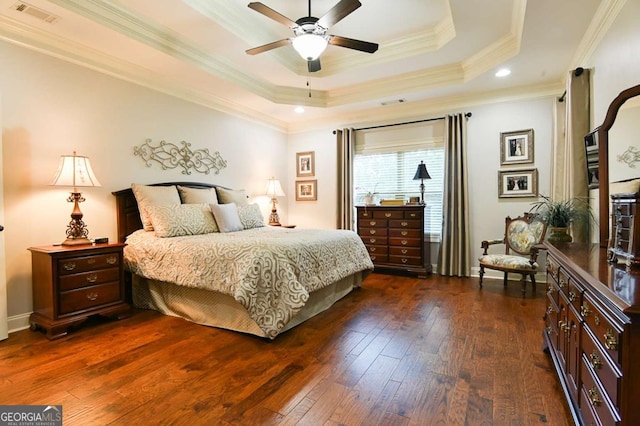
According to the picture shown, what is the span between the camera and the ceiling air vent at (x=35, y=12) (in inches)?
99.2

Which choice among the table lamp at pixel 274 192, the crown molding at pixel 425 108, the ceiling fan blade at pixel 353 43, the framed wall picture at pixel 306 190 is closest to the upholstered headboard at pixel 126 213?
the table lamp at pixel 274 192

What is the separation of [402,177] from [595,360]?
427 cm

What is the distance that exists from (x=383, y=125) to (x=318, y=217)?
2.02 meters

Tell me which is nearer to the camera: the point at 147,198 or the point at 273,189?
the point at 147,198

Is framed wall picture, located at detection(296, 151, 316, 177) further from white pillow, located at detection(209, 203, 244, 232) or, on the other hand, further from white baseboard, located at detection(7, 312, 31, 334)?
white baseboard, located at detection(7, 312, 31, 334)

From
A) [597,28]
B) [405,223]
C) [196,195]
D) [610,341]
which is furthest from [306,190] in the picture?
[610,341]

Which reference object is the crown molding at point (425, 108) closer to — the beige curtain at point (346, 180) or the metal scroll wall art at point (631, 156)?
the beige curtain at point (346, 180)

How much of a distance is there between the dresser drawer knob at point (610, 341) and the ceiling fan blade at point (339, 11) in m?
2.35

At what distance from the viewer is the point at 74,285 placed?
2734 millimetres

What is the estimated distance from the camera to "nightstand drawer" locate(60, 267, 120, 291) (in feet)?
8.79

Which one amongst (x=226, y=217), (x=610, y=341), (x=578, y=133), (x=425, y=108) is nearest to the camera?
(x=610, y=341)

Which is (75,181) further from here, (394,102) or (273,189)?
(394,102)

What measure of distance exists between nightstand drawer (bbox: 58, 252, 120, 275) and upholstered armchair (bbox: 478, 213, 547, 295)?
4.18 meters

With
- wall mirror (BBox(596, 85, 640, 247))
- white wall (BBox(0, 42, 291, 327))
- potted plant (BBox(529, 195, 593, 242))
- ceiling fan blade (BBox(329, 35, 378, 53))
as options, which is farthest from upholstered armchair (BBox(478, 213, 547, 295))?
white wall (BBox(0, 42, 291, 327))
